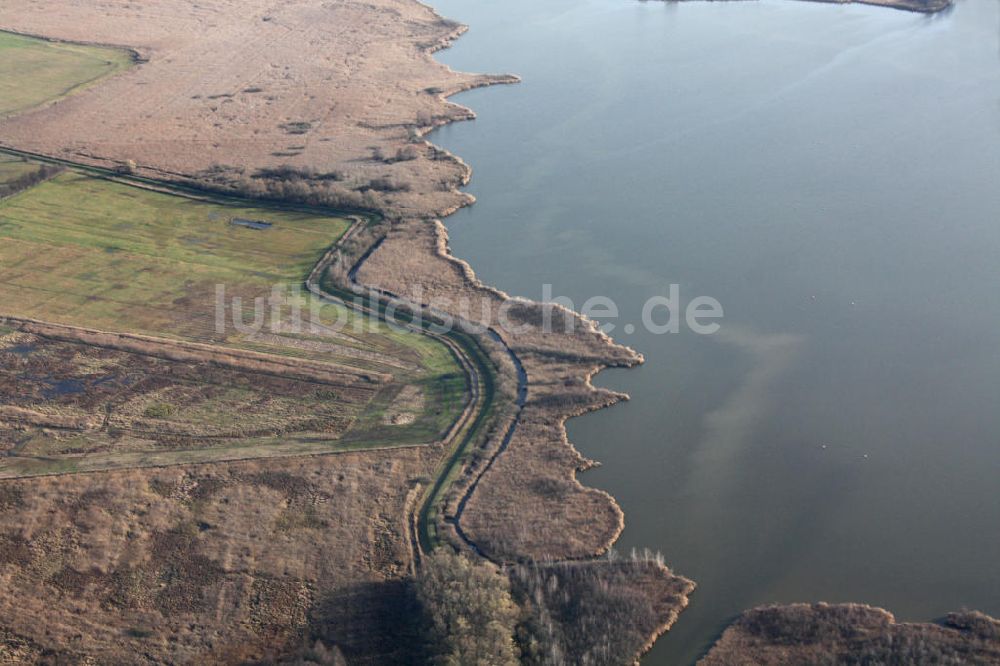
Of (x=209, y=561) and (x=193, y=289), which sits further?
(x=193, y=289)

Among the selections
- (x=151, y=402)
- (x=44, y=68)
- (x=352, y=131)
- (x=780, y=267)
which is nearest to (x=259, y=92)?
(x=352, y=131)

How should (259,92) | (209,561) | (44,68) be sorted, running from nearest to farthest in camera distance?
(209,561), (259,92), (44,68)

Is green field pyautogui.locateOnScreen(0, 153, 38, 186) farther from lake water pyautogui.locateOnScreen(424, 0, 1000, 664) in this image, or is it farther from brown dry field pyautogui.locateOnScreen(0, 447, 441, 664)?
brown dry field pyautogui.locateOnScreen(0, 447, 441, 664)

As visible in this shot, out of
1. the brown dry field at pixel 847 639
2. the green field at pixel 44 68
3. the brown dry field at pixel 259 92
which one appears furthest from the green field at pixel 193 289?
the green field at pixel 44 68

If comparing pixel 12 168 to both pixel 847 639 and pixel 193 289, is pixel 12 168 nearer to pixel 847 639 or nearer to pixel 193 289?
pixel 193 289

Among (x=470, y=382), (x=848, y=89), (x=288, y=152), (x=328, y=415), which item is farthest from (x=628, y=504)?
(x=848, y=89)

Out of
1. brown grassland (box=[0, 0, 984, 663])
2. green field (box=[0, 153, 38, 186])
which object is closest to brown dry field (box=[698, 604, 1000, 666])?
brown grassland (box=[0, 0, 984, 663])
